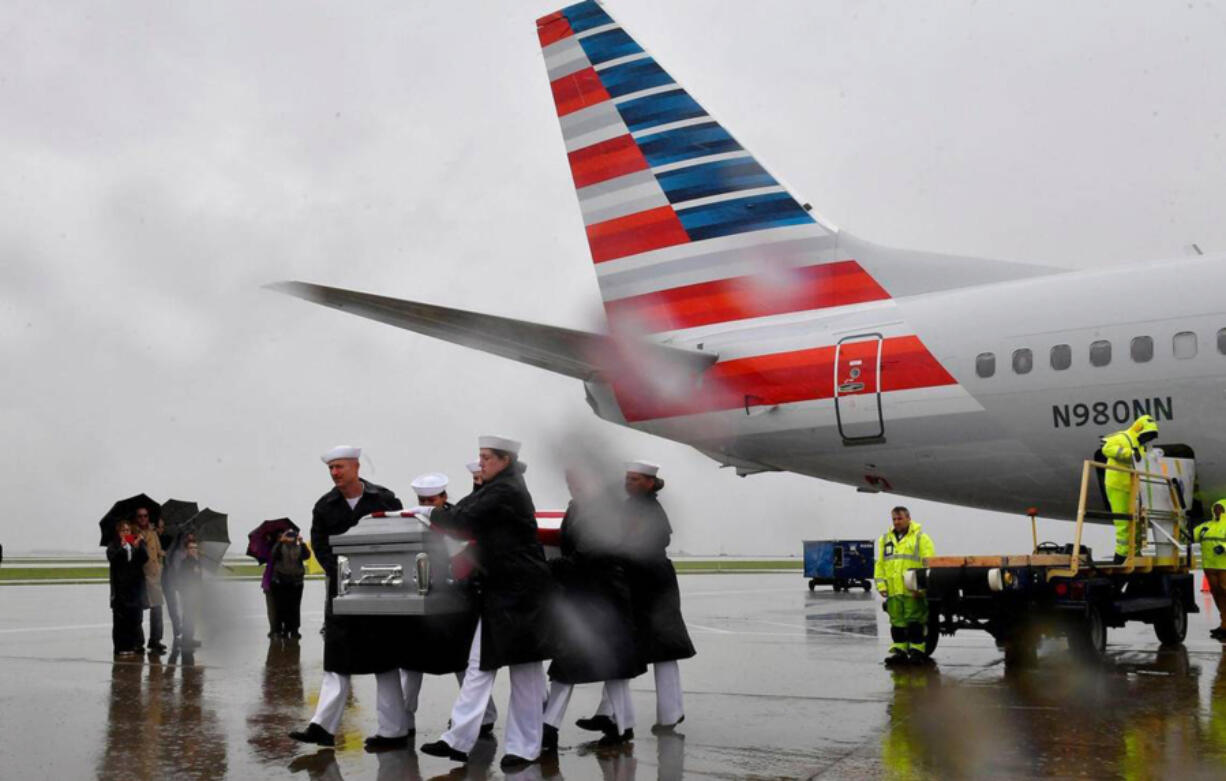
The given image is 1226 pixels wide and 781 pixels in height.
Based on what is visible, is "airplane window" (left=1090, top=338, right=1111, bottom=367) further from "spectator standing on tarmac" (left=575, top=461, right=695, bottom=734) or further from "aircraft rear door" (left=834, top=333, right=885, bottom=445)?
"spectator standing on tarmac" (left=575, top=461, right=695, bottom=734)

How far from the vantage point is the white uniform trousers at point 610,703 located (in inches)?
251

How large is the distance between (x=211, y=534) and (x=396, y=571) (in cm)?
779

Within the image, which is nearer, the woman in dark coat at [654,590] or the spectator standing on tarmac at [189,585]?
the woman in dark coat at [654,590]

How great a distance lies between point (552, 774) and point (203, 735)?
236 cm

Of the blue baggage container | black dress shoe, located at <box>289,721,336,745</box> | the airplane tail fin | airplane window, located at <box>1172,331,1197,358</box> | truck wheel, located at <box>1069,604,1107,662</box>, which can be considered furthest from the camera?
the blue baggage container

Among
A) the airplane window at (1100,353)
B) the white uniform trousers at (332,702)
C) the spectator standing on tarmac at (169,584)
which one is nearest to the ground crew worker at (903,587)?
the airplane window at (1100,353)

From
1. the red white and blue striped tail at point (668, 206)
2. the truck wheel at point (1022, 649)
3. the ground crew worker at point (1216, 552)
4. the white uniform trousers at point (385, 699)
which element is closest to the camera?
the white uniform trousers at point (385, 699)

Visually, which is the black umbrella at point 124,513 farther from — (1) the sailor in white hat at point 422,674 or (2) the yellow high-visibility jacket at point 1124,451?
(2) the yellow high-visibility jacket at point 1124,451

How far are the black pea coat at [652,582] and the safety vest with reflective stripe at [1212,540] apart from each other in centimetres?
772

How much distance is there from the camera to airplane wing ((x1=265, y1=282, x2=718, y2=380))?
9.68m

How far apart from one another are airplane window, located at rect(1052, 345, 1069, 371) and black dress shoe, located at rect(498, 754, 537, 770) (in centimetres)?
697

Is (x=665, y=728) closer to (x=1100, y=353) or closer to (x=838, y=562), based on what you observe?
(x=1100, y=353)

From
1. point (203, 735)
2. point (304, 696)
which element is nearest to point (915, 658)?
point (304, 696)

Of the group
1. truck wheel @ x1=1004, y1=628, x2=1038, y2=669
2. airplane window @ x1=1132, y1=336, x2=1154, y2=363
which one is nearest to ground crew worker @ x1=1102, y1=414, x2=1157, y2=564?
airplane window @ x1=1132, y1=336, x2=1154, y2=363
